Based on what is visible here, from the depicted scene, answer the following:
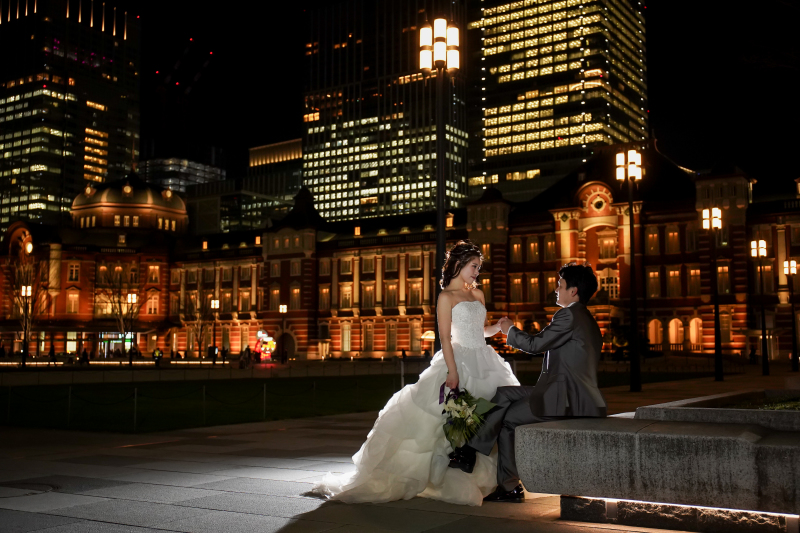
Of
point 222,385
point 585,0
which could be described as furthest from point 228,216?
point 222,385

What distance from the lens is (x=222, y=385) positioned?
109 feet

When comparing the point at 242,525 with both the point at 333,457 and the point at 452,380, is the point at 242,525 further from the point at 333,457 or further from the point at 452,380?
the point at 333,457

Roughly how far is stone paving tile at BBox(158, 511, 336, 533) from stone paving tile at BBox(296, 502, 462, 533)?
0.72 ft

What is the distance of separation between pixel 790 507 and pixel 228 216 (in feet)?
481

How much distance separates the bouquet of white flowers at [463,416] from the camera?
768 cm

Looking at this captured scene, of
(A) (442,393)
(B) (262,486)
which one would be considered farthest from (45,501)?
(A) (442,393)

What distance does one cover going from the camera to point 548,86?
495 ft

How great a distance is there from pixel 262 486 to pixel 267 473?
98 centimetres

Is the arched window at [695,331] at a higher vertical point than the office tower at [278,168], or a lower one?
lower

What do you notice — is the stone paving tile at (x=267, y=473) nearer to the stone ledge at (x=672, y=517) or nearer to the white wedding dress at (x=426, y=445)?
the white wedding dress at (x=426, y=445)

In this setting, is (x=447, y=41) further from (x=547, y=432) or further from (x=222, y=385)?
(x=222, y=385)

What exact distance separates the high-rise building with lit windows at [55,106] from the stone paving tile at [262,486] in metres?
181

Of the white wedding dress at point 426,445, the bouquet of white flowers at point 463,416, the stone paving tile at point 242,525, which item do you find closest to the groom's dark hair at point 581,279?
the white wedding dress at point 426,445

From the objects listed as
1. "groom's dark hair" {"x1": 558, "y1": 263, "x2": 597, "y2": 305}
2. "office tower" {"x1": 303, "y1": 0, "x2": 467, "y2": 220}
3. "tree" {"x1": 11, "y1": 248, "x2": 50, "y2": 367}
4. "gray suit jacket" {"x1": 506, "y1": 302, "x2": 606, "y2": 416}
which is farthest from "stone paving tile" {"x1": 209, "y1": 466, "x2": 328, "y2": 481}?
"office tower" {"x1": 303, "y1": 0, "x2": 467, "y2": 220}
